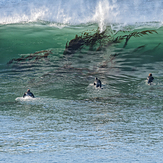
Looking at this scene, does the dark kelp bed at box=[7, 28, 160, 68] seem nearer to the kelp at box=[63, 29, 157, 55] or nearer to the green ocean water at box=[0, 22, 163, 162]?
the kelp at box=[63, 29, 157, 55]

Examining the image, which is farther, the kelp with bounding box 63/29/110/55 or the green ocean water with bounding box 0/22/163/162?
the kelp with bounding box 63/29/110/55

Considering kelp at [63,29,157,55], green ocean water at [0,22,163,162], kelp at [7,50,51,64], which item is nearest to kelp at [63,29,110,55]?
kelp at [63,29,157,55]

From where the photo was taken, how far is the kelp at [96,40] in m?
31.1

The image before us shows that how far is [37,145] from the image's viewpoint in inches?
398

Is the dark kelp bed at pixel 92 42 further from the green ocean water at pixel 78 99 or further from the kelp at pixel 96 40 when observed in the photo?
the green ocean water at pixel 78 99

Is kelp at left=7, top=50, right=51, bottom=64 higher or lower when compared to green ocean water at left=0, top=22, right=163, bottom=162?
higher

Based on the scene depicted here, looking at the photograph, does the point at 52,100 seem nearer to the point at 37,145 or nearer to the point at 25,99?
the point at 25,99

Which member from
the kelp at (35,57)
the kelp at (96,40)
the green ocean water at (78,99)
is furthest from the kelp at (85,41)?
the kelp at (35,57)

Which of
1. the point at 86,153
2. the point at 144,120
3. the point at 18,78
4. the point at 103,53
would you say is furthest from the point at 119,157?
the point at 103,53

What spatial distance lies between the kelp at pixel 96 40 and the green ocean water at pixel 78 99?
378 millimetres

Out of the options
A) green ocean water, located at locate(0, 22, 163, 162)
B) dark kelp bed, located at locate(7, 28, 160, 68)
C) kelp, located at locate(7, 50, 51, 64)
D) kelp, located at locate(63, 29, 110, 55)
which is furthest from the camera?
kelp, located at locate(63, 29, 110, 55)

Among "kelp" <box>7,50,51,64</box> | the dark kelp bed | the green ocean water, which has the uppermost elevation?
the dark kelp bed

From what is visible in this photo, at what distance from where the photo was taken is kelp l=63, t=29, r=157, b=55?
31141mm

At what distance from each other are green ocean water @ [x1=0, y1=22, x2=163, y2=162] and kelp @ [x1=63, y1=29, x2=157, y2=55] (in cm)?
38
